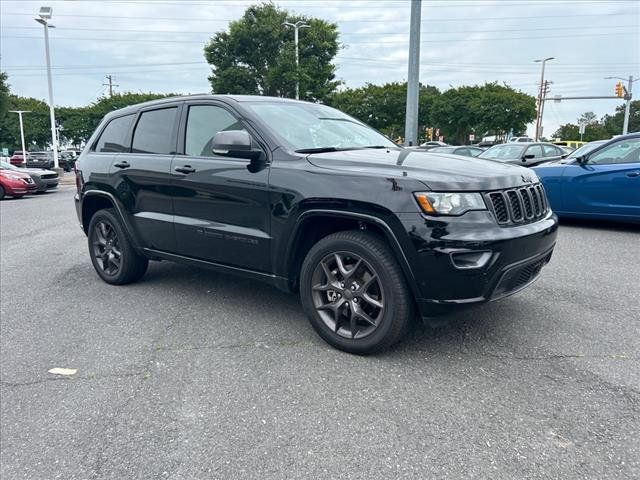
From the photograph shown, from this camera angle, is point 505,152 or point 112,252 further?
point 505,152

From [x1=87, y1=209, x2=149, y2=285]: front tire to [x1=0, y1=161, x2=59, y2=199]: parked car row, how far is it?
12.6 metres

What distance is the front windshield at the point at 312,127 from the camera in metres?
3.83

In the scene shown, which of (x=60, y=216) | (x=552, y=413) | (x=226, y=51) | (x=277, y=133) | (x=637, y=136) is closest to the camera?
(x=552, y=413)

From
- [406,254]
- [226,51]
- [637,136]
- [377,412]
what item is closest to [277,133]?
[406,254]

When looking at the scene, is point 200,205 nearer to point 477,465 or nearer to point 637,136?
point 477,465

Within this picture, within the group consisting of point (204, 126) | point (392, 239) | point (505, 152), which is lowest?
point (392, 239)

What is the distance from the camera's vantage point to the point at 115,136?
16.9 feet

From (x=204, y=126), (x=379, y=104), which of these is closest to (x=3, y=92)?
(x=204, y=126)

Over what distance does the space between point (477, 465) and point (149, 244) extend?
346cm

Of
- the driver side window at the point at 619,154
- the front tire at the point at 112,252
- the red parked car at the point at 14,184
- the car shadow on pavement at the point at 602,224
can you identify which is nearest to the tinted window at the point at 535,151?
the car shadow on pavement at the point at 602,224

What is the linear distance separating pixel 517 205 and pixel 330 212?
3.96ft

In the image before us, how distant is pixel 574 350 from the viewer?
3373 millimetres

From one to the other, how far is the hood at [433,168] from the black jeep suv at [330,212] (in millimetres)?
11

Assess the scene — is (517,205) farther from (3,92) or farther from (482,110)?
(482,110)
